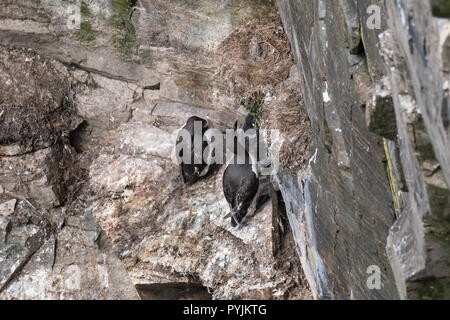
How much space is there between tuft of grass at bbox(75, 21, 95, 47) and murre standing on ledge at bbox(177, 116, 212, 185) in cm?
212

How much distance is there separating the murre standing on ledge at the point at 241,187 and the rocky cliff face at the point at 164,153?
194 mm

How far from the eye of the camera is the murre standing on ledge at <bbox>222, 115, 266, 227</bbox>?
807 centimetres

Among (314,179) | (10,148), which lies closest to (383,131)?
(314,179)

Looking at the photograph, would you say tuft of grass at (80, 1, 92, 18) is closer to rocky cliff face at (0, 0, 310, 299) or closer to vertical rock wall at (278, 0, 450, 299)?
rocky cliff face at (0, 0, 310, 299)

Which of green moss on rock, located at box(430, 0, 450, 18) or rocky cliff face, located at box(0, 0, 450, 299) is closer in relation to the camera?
green moss on rock, located at box(430, 0, 450, 18)

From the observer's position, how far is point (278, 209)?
26.1ft

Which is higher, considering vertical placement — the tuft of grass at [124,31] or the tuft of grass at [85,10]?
the tuft of grass at [85,10]

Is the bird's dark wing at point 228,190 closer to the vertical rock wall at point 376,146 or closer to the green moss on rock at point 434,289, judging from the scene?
the vertical rock wall at point 376,146

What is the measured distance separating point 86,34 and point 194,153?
8.91 ft

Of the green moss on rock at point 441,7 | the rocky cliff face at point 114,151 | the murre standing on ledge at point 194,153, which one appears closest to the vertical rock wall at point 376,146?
the green moss on rock at point 441,7

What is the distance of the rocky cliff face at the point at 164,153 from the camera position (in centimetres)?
541

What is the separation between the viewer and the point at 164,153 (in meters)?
9.35

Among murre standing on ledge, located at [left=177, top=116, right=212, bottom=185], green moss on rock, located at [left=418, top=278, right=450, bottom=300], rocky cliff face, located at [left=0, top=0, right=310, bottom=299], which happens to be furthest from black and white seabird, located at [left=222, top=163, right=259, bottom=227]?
green moss on rock, located at [left=418, top=278, right=450, bottom=300]

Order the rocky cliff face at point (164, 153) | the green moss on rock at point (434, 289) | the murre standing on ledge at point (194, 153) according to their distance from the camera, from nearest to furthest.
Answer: the green moss on rock at point (434, 289) < the rocky cliff face at point (164, 153) < the murre standing on ledge at point (194, 153)
